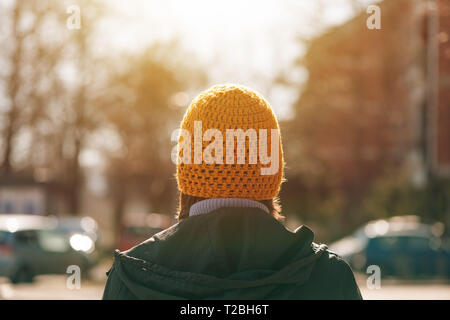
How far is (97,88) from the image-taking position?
33.5 meters

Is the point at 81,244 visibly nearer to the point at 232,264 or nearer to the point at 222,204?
the point at 222,204

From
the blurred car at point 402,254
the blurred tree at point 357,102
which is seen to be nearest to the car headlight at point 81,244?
the blurred car at point 402,254

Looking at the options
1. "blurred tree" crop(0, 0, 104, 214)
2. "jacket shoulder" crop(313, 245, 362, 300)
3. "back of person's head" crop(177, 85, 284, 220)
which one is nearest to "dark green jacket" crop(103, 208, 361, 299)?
"jacket shoulder" crop(313, 245, 362, 300)

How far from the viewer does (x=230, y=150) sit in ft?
7.37

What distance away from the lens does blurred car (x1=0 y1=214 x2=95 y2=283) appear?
59.4 ft

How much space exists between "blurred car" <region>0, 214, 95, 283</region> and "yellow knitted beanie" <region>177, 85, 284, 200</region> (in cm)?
1650

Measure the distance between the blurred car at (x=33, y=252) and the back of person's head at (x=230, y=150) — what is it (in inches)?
649

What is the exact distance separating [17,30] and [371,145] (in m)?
17.3

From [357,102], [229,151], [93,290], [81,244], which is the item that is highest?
[357,102]

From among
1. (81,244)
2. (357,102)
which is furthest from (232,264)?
(357,102)

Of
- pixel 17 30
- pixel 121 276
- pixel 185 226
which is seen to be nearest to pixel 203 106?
pixel 185 226

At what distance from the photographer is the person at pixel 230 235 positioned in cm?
205
